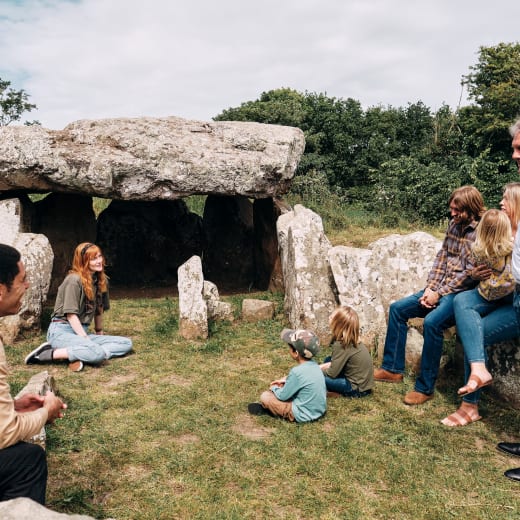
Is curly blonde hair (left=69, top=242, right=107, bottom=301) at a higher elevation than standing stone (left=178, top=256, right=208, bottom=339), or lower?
higher

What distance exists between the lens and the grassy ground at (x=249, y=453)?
3695mm

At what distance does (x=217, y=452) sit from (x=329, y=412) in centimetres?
126

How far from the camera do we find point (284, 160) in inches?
381

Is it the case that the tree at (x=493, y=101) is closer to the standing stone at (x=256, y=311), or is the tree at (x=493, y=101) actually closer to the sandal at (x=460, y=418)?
the standing stone at (x=256, y=311)

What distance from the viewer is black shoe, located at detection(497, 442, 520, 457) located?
14.6 ft

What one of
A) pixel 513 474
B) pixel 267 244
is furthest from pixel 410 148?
pixel 513 474

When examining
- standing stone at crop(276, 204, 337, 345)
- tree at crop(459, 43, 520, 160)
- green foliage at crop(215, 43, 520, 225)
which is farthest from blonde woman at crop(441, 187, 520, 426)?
tree at crop(459, 43, 520, 160)

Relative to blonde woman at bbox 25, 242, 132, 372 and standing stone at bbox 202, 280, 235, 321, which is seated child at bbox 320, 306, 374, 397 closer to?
blonde woman at bbox 25, 242, 132, 372

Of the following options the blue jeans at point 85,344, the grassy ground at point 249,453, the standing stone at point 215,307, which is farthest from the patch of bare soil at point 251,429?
the standing stone at point 215,307

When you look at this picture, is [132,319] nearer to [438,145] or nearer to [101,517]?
[101,517]

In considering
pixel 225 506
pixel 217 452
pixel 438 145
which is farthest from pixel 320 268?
pixel 438 145

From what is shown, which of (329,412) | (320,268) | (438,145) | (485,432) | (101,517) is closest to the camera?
(101,517)

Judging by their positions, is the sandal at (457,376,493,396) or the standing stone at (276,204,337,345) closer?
the sandal at (457,376,493,396)

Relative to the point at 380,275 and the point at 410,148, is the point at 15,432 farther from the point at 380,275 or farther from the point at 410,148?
the point at 410,148
